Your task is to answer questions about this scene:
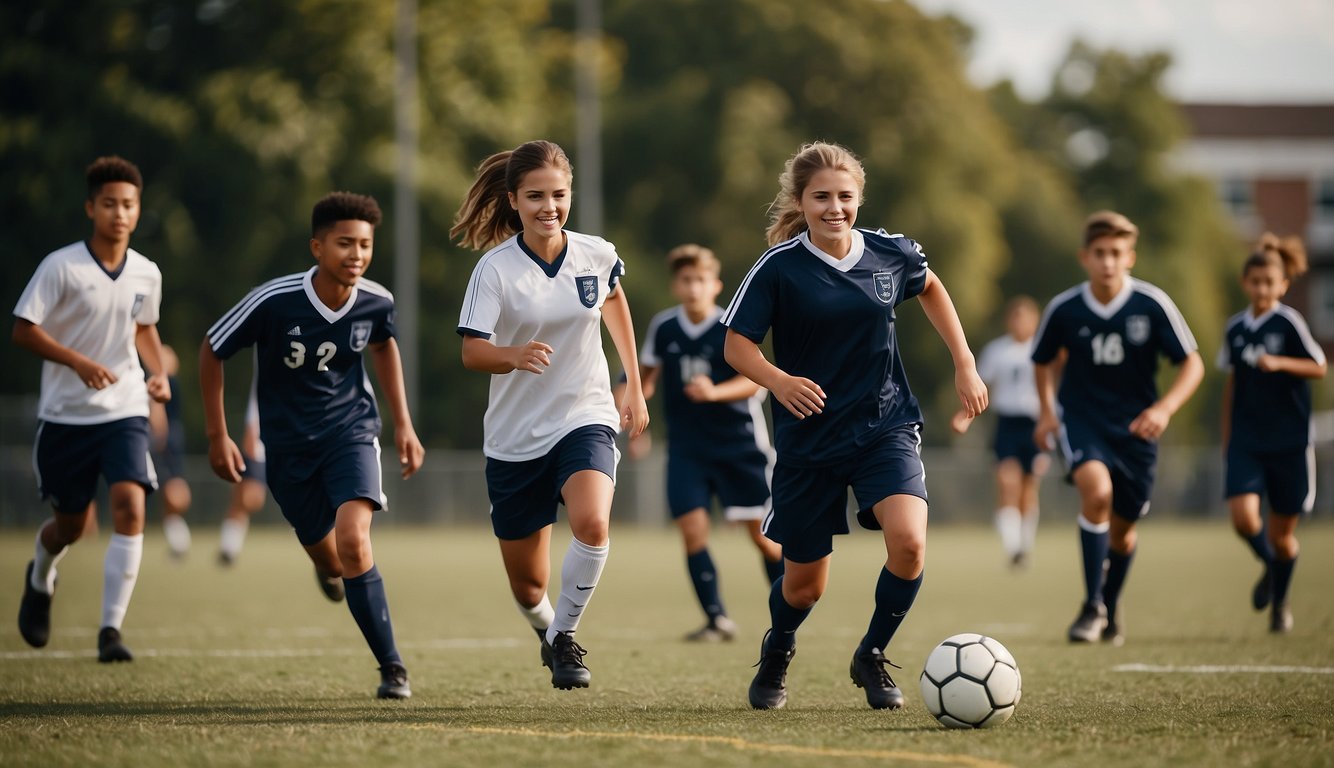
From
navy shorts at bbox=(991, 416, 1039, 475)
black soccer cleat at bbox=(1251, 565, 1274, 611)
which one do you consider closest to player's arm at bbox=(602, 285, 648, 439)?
black soccer cleat at bbox=(1251, 565, 1274, 611)

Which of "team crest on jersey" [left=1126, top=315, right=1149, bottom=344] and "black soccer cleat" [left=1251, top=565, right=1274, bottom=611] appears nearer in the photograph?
"team crest on jersey" [left=1126, top=315, right=1149, bottom=344]

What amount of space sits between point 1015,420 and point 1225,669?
8721 millimetres

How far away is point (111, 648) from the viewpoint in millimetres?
7848

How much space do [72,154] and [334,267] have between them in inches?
852

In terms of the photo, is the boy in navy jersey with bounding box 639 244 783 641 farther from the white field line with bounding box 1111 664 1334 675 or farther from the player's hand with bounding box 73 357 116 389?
the player's hand with bounding box 73 357 116 389

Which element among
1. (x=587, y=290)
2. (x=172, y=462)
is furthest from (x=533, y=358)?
(x=172, y=462)

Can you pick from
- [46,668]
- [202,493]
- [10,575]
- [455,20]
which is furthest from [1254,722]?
[455,20]

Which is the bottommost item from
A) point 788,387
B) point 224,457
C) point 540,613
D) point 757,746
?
point 757,746

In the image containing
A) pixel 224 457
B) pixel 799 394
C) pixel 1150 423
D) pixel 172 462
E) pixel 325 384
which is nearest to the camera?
pixel 799 394

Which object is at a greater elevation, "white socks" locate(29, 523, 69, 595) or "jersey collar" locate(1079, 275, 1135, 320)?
"jersey collar" locate(1079, 275, 1135, 320)

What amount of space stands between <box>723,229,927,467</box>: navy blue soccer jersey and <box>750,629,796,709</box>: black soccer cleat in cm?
77

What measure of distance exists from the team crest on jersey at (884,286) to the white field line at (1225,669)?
241 cm

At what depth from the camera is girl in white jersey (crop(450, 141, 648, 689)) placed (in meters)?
6.38

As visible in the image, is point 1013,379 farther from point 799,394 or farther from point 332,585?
point 799,394
